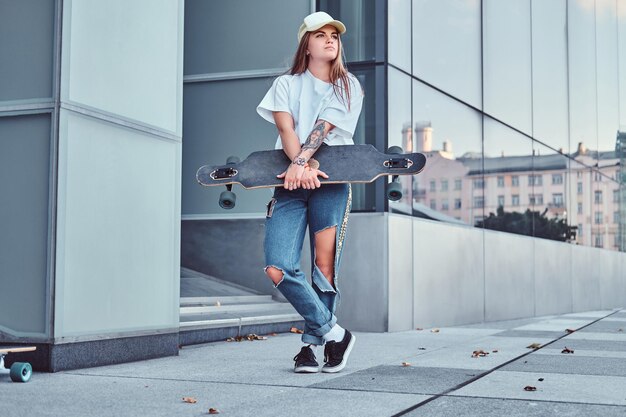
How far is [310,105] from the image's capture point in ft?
16.5

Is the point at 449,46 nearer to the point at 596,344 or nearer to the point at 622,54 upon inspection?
the point at 596,344

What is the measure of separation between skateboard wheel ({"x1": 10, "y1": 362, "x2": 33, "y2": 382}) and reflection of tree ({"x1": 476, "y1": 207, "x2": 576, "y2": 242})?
27.5ft

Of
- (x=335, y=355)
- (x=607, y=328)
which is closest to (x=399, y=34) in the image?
(x=607, y=328)

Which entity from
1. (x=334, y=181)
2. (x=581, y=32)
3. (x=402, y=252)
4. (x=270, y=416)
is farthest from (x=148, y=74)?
(x=581, y=32)

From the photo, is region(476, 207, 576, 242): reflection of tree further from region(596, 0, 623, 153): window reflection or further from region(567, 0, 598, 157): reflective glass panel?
region(596, 0, 623, 153): window reflection

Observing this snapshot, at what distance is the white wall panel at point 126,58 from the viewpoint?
17.0 ft

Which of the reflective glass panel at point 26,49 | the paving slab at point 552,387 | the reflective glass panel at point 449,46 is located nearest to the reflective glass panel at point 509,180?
the reflective glass panel at point 449,46

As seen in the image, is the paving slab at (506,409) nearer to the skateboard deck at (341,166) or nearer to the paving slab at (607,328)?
the skateboard deck at (341,166)

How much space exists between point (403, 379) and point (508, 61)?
386 inches

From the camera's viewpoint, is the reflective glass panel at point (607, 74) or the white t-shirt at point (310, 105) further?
the reflective glass panel at point (607, 74)

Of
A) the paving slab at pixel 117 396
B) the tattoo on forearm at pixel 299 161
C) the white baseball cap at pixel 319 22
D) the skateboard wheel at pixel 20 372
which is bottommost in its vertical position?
the paving slab at pixel 117 396

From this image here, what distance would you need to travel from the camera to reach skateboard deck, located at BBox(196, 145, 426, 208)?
4820 mm

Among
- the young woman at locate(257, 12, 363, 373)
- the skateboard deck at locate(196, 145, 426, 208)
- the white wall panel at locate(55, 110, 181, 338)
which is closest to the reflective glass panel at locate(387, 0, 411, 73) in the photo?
the white wall panel at locate(55, 110, 181, 338)

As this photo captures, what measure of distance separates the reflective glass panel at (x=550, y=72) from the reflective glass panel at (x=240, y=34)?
6643mm
